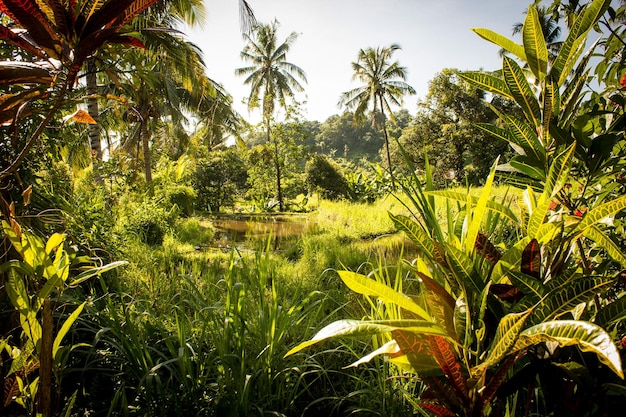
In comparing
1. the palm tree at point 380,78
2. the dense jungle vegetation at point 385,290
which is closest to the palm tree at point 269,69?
the palm tree at point 380,78

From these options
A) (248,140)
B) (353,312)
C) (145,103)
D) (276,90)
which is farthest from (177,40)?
(248,140)

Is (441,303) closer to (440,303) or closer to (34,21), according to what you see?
(440,303)

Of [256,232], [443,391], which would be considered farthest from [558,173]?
[256,232]

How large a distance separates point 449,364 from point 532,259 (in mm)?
222

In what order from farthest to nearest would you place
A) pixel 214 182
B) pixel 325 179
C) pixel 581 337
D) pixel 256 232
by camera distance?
1. pixel 325 179
2. pixel 214 182
3. pixel 256 232
4. pixel 581 337

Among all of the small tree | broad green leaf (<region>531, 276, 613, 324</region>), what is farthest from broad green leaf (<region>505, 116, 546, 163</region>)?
the small tree

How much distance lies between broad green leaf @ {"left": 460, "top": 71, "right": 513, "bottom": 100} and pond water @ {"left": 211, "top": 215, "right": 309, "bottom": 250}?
377 centimetres

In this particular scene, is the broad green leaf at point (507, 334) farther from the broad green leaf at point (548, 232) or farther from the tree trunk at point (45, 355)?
the tree trunk at point (45, 355)

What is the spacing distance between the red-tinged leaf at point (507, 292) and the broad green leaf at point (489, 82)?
16.4 inches

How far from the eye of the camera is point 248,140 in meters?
38.9

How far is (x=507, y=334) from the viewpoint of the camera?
1.44 feet

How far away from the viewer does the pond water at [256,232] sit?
5451mm

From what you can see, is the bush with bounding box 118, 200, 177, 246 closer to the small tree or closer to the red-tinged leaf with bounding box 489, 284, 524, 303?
the red-tinged leaf with bounding box 489, 284, 524, 303

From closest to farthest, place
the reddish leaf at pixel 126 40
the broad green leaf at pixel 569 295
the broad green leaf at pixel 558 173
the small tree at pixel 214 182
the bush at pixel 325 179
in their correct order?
the broad green leaf at pixel 569 295 < the broad green leaf at pixel 558 173 < the reddish leaf at pixel 126 40 < the small tree at pixel 214 182 < the bush at pixel 325 179
